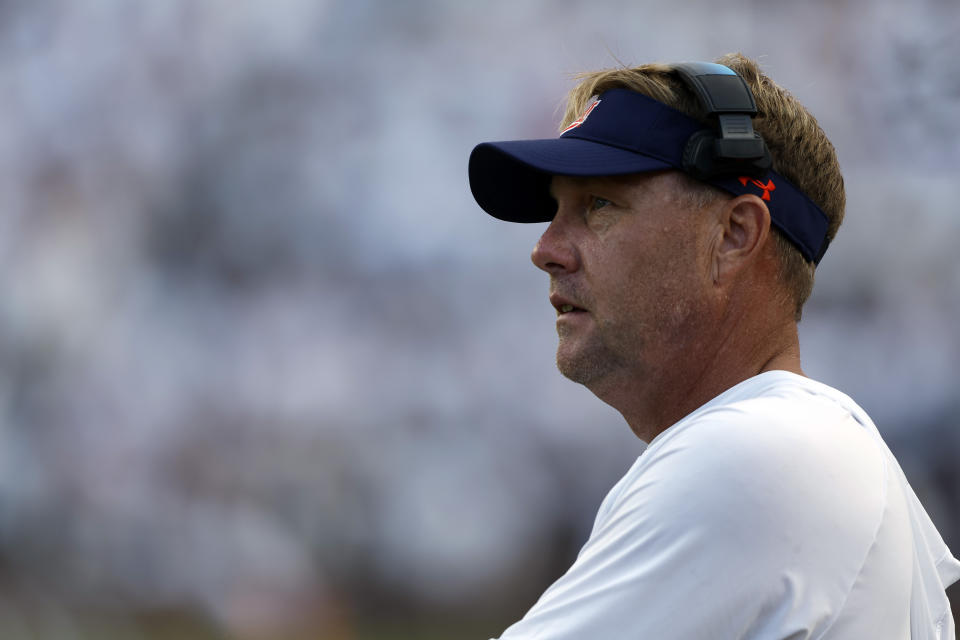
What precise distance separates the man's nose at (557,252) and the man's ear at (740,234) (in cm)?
18

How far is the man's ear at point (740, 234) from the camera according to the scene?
44.0 inches

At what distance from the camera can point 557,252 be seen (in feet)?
3.89

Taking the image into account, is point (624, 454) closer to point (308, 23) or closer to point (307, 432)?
point (307, 432)

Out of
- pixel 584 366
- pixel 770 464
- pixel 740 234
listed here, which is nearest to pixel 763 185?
pixel 740 234

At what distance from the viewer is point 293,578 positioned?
2.71 m

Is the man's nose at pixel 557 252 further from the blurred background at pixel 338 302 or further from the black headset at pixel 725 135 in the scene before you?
the blurred background at pixel 338 302

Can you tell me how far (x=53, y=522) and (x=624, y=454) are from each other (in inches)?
67.0

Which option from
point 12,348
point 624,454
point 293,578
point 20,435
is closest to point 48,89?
point 12,348

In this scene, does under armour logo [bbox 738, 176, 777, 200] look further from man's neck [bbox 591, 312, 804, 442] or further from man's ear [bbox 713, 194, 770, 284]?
man's neck [bbox 591, 312, 804, 442]

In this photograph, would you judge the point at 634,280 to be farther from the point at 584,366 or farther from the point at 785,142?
the point at 785,142

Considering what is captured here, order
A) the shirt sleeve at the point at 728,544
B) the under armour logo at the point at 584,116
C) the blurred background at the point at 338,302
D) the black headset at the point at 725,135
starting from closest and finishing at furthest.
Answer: the shirt sleeve at the point at 728,544 → the black headset at the point at 725,135 → the under armour logo at the point at 584,116 → the blurred background at the point at 338,302

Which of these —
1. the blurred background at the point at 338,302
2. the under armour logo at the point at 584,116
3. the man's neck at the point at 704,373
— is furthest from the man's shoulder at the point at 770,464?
the blurred background at the point at 338,302

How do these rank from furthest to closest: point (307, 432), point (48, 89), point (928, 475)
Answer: point (48, 89) → point (307, 432) → point (928, 475)

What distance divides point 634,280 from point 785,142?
258mm
